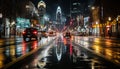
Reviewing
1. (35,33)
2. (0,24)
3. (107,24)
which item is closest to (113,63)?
(35,33)

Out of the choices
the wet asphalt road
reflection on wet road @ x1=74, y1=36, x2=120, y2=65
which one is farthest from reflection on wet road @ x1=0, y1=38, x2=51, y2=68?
reflection on wet road @ x1=74, y1=36, x2=120, y2=65

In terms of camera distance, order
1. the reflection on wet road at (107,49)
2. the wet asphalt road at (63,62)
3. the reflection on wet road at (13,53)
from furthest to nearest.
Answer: the reflection on wet road at (107,49) < the reflection on wet road at (13,53) < the wet asphalt road at (63,62)

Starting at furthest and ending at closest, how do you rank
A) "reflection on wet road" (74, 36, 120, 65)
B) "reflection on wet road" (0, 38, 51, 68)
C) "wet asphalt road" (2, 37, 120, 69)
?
"reflection on wet road" (74, 36, 120, 65) < "reflection on wet road" (0, 38, 51, 68) < "wet asphalt road" (2, 37, 120, 69)

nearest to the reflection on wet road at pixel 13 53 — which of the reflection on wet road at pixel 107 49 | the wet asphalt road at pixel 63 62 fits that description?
the wet asphalt road at pixel 63 62

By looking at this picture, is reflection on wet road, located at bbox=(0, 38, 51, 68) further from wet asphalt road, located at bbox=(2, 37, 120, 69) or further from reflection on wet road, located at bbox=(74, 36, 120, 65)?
reflection on wet road, located at bbox=(74, 36, 120, 65)

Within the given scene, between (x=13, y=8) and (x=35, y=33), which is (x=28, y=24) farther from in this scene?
(x=35, y=33)

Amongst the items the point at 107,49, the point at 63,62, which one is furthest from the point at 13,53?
the point at 107,49

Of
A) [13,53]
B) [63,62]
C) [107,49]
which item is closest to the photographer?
[63,62]

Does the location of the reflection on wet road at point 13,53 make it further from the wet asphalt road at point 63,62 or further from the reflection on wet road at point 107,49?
the reflection on wet road at point 107,49

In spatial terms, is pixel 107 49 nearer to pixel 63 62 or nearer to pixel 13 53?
pixel 13 53

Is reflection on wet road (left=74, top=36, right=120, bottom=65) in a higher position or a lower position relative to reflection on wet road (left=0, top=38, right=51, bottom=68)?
lower

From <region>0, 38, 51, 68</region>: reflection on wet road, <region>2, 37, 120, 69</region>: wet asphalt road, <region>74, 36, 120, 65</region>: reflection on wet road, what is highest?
<region>0, 38, 51, 68</region>: reflection on wet road

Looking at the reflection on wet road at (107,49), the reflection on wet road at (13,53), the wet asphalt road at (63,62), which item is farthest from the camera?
the reflection on wet road at (107,49)

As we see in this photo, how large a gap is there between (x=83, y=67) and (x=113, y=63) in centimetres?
226
